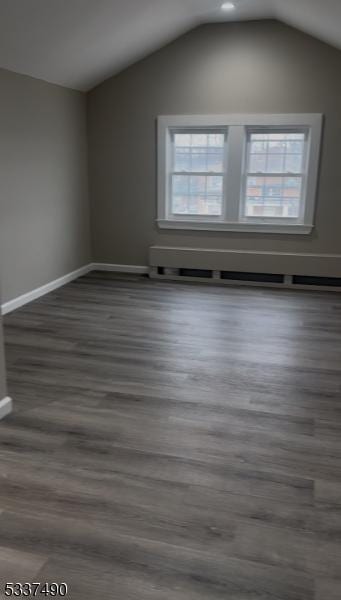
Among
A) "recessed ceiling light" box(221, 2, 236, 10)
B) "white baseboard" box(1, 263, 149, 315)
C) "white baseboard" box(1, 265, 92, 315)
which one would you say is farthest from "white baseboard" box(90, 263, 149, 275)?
"recessed ceiling light" box(221, 2, 236, 10)

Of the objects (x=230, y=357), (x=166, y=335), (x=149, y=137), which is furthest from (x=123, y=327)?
(x=149, y=137)

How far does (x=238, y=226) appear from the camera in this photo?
233 inches

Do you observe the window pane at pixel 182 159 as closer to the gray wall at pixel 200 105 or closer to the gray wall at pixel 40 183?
the gray wall at pixel 200 105

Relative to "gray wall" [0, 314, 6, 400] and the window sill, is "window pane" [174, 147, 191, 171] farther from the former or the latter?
"gray wall" [0, 314, 6, 400]

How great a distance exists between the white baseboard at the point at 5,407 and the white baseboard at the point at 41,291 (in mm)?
1955

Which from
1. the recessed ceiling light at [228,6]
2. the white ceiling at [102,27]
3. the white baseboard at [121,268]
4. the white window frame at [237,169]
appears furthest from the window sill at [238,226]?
the recessed ceiling light at [228,6]

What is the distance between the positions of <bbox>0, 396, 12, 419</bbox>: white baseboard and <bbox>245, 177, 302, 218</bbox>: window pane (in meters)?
4.04

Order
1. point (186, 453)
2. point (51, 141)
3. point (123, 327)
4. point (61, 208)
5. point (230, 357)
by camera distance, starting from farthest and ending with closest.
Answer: point (61, 208)
point (51, 141)
point (123, 327)
point (230, 357)
point (186, 453)

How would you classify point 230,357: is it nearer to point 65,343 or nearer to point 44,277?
point 65,343

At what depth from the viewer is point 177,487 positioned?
2184 mm

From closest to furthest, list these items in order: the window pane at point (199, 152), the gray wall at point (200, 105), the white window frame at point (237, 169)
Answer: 1. the gray wall at point (200, 105)
2. the white window frame at point (237, 169)
3. the window pane at point (199, 152)

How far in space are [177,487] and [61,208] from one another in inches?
164

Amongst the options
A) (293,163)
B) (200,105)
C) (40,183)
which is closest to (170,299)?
(40,183)

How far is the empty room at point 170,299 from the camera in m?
1.89
